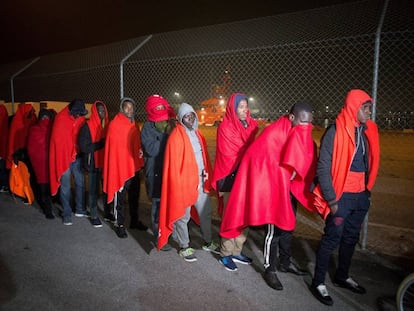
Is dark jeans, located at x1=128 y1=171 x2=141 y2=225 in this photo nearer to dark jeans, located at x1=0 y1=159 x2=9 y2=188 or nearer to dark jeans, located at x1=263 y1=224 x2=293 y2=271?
dark jeans, located at x1=263 y1=224 x2=293 y2=271

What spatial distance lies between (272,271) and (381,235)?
205 centimetres

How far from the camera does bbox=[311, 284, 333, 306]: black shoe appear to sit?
109 inches

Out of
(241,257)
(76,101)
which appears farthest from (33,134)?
(241,257)

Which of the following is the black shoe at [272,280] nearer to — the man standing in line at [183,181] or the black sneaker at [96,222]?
the man standing in line at [183,181]

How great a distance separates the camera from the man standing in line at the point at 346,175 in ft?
8.73

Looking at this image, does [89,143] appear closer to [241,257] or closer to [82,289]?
[82,289]

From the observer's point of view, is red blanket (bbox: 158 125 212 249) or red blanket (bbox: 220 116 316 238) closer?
red blanket (bbox: 220 116 316 238)

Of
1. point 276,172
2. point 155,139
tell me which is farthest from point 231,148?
point 155,139

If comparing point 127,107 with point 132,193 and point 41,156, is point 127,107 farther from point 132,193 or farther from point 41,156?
point 41,156

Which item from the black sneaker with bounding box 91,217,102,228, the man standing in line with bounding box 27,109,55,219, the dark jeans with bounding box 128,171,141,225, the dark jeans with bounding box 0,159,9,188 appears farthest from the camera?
the dark jeans with bounding box 0,159,9,188

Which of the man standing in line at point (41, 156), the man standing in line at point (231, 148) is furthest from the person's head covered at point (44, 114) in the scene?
the man standing in line at point (231, 148)

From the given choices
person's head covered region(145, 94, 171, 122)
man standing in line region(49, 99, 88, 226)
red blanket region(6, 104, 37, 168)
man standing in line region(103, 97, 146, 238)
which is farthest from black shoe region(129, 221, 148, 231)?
red blanket region(6, 104, 37, 168)

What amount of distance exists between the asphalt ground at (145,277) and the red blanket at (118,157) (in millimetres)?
763

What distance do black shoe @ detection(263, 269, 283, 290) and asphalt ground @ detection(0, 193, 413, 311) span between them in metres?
0.05
